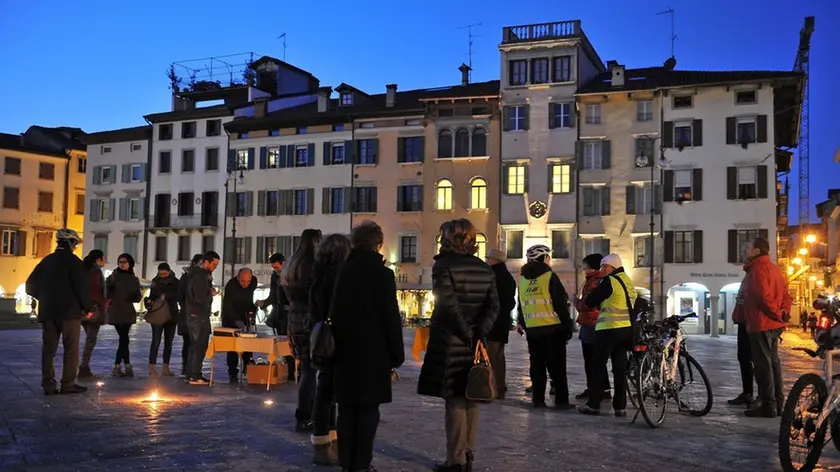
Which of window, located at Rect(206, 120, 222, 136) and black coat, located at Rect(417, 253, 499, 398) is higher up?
window, located at Rect(206, 120, 222, 136)

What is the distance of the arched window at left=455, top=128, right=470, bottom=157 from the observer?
47.2m

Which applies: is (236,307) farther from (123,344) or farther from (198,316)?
(123,344)

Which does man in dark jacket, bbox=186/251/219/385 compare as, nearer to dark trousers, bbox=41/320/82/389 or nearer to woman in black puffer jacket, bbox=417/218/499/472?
dark trousers, bbox=41/320/82/389

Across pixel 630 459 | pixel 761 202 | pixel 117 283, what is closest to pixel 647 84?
pixel 761 202

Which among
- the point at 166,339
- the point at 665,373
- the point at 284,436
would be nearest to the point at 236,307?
the point at 166,339

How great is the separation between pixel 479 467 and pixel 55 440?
11.3 feet

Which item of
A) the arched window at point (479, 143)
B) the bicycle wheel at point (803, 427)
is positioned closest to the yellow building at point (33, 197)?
the arched window at point (479, 143)

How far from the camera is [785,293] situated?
9531 millimetres

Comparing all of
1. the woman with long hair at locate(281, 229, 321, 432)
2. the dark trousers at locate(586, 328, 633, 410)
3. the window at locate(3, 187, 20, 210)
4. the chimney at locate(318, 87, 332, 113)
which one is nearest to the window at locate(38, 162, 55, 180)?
the window at locate(3, 187, 20, 210)

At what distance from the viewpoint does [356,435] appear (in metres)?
5.73

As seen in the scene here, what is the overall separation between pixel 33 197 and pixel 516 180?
1429 inches

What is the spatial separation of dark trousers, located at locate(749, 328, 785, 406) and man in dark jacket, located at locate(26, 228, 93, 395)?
735 cm

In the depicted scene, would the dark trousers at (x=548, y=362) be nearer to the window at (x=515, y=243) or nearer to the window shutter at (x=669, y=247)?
the window shutter at (x=669, y=247)

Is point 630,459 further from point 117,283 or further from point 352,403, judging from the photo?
point 117,283
